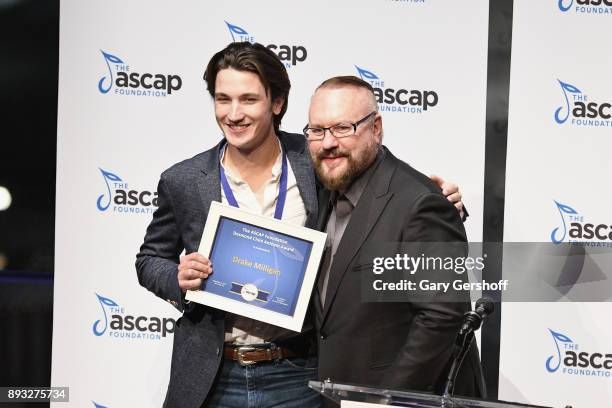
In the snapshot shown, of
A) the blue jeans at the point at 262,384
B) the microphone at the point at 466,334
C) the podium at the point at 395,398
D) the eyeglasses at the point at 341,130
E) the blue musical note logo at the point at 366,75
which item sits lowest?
the blue jeans at the point at 262,384

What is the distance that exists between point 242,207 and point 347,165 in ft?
1.51

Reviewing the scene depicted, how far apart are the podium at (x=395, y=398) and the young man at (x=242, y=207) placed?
0.63 m

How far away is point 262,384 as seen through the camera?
104 inches

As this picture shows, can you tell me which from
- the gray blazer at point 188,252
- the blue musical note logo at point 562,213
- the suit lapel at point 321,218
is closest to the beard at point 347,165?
the suit lapel at point 321,218

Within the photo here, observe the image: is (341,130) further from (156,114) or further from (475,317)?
(156,114)

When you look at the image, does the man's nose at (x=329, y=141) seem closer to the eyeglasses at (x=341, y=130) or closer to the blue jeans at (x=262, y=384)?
the eyeglasses at (x=341, y=130)

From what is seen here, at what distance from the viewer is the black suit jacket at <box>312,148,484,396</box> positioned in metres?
2.25

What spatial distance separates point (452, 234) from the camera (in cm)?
229

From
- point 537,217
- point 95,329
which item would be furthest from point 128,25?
point 537,217

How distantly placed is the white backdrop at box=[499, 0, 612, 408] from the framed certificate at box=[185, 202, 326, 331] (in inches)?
72.2

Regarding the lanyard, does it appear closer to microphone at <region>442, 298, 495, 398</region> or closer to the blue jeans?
the blue jeans

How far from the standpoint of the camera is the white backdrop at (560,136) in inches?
155

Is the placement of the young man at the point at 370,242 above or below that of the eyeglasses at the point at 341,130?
below

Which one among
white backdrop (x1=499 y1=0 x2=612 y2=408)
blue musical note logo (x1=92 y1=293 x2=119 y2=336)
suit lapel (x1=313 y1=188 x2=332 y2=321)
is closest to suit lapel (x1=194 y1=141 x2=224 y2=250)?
suit lapel (x1=313 y1=188 x2=332 y2=321)
